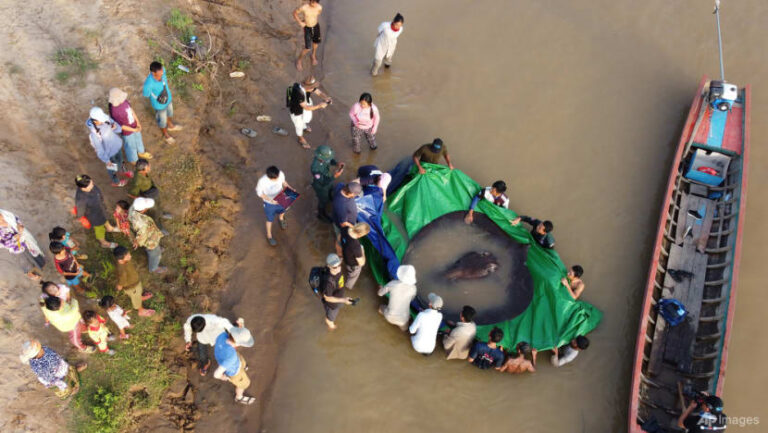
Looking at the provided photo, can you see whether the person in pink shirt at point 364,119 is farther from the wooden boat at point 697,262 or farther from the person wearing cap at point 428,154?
the wooden boat at point 697,262

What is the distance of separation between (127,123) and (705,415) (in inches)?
375

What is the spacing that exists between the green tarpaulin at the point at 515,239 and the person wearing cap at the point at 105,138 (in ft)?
14.7

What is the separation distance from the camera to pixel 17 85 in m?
9.70

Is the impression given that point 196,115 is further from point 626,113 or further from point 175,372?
point 626,113

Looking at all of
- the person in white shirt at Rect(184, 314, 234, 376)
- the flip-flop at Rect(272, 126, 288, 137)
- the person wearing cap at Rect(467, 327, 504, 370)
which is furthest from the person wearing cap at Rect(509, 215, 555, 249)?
the person in white shirt at Rect(184, 314, 234, 376)

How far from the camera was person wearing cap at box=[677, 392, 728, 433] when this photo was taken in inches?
287

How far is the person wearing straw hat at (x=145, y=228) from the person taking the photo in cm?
765

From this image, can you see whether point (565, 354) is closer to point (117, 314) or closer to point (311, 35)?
point (117, 314)

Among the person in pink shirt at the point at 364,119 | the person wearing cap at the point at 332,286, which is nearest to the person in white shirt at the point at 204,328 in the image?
the person wearing cap at the point at 332,286

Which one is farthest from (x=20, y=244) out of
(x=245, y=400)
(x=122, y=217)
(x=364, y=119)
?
(x=364, y=119)

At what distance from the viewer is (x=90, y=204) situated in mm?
7711

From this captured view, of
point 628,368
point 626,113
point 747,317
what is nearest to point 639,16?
point 626,113

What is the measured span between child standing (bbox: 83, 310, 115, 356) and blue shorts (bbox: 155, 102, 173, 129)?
3.63 metres

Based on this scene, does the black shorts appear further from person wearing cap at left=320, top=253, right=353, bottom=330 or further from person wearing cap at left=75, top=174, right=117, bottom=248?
person wearing cap at left=320, top=253, right=353, bottom=330
